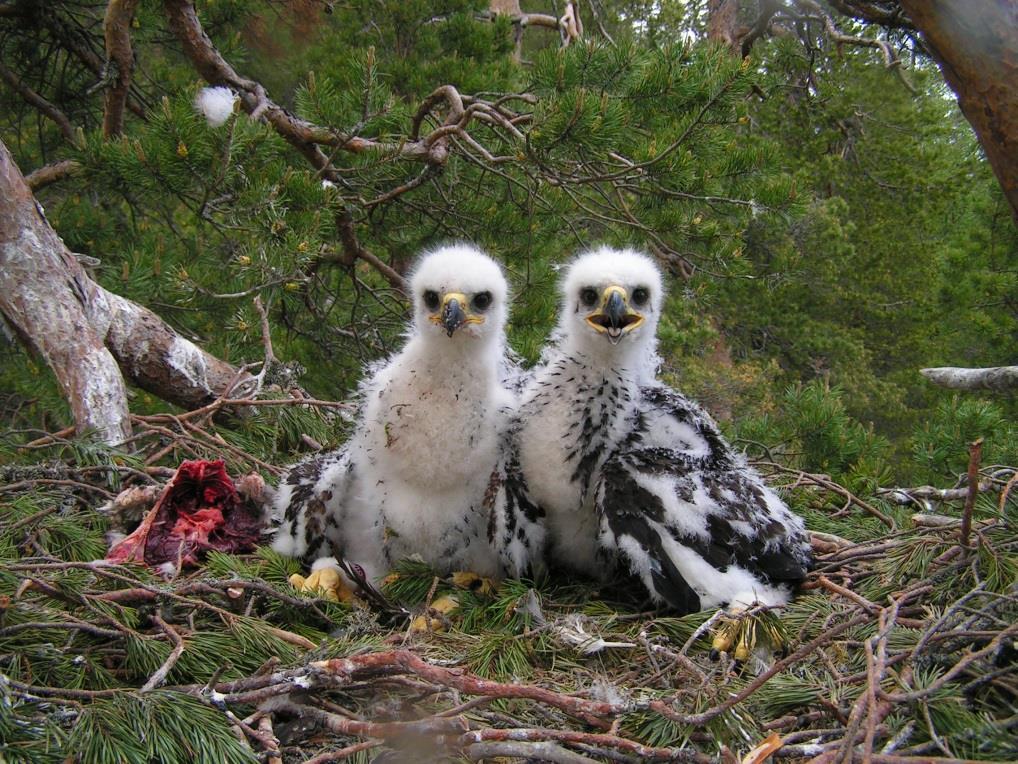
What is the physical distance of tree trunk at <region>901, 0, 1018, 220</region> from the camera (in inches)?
64.4

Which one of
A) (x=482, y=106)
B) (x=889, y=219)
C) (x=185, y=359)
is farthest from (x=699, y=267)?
(x=889, y=219)

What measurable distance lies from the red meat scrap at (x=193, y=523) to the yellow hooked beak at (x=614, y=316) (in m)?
1.62

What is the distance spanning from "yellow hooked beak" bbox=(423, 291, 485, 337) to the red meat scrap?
1.09 m

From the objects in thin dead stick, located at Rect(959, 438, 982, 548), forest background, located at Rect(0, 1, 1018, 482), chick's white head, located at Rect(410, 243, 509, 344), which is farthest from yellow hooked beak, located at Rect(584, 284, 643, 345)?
thin dead stick, located at Rect(959, 438, 982, 548)

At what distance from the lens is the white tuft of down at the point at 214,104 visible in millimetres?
3473

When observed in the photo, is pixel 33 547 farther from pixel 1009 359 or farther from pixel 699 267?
pixel 1009 359

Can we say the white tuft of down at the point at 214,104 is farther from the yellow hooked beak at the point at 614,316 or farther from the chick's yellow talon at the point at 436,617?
the chick's yellow talon at the point at 436,617

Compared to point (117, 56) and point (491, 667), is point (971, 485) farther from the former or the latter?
point (117, 56)

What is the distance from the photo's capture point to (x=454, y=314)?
2939mm

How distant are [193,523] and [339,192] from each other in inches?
75.0

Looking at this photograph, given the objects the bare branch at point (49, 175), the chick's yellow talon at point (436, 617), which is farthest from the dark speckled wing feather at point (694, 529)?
the bare branch at point (49, 175)

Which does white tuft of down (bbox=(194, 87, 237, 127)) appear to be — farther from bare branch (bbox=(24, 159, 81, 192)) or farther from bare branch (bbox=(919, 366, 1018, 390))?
bare branch (bbox=(919, 366, 1018, 390))

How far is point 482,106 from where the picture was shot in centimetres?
390

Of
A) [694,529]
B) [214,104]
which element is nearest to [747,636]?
[694,529]
